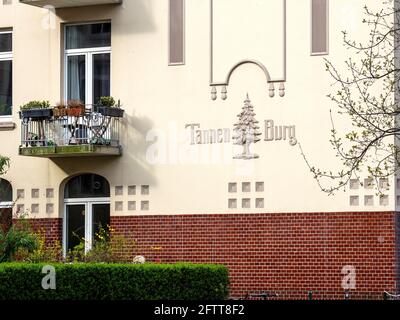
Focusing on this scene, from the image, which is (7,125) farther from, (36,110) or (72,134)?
(72,134)

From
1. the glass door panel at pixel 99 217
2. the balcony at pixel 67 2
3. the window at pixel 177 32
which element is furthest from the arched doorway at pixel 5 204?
the window at pixel 177 32

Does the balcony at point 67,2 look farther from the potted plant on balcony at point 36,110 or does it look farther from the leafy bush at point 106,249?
the leafy bush at point 106,249

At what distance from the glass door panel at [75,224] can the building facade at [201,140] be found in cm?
3

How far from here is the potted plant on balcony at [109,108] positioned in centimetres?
2903

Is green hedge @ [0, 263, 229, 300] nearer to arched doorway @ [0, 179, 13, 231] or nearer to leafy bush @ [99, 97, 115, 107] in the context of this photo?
leafy bush @ [99, 97, 115, 107]

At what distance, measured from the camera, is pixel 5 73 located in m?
31.3

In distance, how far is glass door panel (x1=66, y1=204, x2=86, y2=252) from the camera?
30.5m

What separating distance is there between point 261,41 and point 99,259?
589 cm

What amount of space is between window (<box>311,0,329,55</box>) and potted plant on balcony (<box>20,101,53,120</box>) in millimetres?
6125

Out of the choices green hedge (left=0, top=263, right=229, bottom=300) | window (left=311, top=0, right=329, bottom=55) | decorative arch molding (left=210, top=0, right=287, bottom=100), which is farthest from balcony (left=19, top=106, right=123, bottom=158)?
window (left=311, top=0, right=329, bottom=55)

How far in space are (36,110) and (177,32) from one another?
11.9ft
